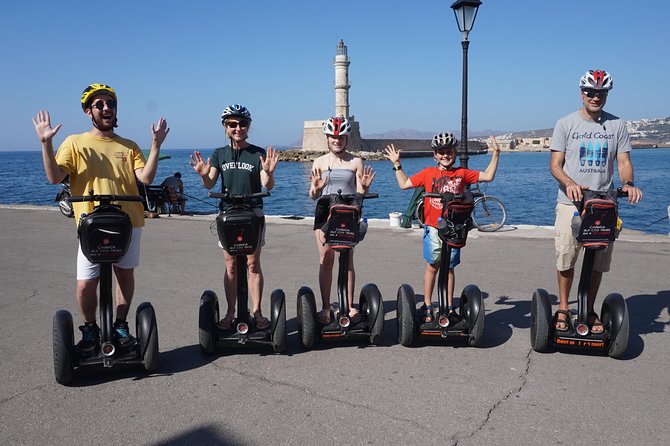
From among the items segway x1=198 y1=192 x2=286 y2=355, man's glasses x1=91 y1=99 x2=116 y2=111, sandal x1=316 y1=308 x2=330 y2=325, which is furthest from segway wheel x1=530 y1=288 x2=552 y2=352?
man's glasses x1=91 y1=99 x2=116 y2=111

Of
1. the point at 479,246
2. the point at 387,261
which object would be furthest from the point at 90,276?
the point at 479,246

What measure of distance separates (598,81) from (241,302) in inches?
136

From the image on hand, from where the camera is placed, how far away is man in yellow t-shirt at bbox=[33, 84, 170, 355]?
4.39m

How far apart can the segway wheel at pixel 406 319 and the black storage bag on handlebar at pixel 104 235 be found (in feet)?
7.50

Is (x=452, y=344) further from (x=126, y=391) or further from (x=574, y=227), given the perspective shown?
(x=126, y=391)

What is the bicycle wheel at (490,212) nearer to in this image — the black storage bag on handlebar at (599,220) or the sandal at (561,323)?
the sandal at (561,323)

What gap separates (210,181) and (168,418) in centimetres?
196

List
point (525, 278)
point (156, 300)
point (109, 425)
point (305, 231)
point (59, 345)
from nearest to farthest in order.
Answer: point (109, 425), point (59, 345), point (156, 300), point (525, 278), point (305, 231)

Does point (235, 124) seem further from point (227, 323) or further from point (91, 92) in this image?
point (227, 323)

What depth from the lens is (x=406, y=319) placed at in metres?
4.98

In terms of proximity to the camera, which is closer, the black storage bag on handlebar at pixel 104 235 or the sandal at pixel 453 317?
the black storage bag on handlebar at pixel 104 235

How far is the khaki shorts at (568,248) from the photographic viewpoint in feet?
16.3

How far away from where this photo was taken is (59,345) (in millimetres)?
4180

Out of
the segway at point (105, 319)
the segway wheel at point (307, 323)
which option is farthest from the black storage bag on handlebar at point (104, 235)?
the segway wheel at point (307, 323)
